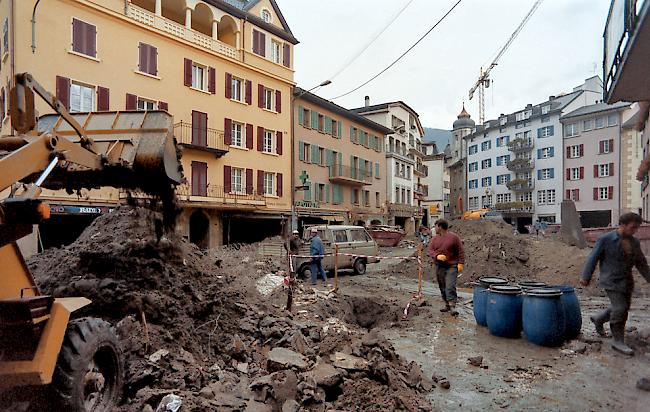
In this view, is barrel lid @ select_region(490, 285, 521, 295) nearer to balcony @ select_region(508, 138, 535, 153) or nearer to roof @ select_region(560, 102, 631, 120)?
roof @ select_region(560, 102, 631, 120)

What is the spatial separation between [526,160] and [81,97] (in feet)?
191

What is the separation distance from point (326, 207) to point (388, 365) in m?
31.8

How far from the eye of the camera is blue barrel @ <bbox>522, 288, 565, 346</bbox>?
6.37 m

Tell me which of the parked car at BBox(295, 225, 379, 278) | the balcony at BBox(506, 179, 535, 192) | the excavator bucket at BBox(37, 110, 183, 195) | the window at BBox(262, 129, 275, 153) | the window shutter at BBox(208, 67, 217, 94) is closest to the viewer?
the excavator bucket at BBox(37, 110, 183, 195)

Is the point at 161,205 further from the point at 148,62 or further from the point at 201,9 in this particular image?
the point at 201,9

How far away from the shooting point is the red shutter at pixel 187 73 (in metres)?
24.8

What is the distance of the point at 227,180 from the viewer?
27000 millimetres

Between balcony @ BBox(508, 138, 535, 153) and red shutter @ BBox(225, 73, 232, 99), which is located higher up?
balcony @ BBox(508, 138, 535, 153)

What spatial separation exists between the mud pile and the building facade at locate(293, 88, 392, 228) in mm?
23287

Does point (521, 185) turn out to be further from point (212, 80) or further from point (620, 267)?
point (620, 267)

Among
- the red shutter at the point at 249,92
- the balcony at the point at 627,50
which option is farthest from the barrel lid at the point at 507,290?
the red shutter at the point at 249,92

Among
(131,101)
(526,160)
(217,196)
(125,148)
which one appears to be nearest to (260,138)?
(217,196)

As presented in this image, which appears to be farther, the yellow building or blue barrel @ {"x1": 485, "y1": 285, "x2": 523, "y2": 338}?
the yellow building

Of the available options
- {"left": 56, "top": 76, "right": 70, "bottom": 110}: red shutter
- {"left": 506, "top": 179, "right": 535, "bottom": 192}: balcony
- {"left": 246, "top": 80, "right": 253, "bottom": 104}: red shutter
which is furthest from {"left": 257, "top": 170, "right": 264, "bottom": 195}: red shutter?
{"left": 506, "top": 179, "right": 535, "bottom": 192}: balcony
